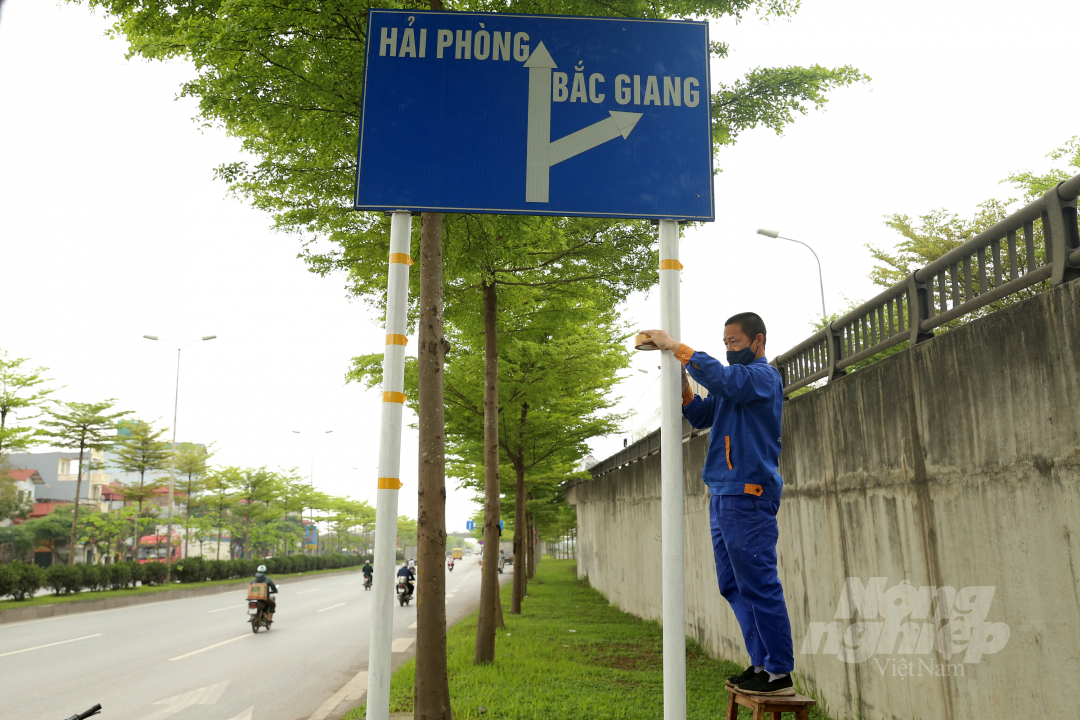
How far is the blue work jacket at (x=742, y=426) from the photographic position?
3.02m

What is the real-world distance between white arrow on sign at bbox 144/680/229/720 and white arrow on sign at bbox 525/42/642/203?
7.29 m

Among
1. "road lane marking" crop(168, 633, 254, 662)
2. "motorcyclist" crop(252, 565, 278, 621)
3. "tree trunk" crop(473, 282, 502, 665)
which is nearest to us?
"tree trunk" crop(473, 282, 502, 665)

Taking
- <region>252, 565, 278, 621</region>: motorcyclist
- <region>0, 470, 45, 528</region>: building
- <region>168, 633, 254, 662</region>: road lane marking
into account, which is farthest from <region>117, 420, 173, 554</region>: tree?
<region>0, 470, 45, 528</region>: building

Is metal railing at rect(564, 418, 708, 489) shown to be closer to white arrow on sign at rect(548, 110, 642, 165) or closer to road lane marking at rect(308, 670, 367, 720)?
road lane marking at rect(308, 670, 367, 720)

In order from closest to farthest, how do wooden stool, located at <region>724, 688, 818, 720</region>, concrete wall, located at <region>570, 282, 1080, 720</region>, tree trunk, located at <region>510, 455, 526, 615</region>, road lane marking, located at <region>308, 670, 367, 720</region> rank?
wooden stool, located at <region>724, 688, 818, 720</region>
concrete wall, located at <region>570, 282, 1080, 720</region>
road lane marking, located at <region>308, 670, 367, 720</region>
tree trunk, located at <region>510, 455, 526, 615</region>

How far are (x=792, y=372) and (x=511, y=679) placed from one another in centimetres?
477

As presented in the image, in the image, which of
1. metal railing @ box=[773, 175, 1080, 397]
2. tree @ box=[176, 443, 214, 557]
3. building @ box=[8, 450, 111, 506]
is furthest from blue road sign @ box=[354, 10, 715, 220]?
building @ box=[8, 450, 111, 506]

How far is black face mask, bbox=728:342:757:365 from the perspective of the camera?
11.2 feet

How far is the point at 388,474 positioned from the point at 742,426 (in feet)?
5.52

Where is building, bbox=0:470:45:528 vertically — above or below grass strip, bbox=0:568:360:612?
above

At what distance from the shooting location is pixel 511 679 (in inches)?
312

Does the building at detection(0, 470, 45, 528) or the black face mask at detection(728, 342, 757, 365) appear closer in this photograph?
the black face mask at detection(728, 342, 757, 365)

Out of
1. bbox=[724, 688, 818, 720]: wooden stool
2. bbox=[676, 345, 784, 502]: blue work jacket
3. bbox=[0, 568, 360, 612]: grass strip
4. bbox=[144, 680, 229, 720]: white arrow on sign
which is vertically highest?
bbox=[676, 345, 784, 502]: blue work jacket

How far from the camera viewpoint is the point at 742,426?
3.16 meters
